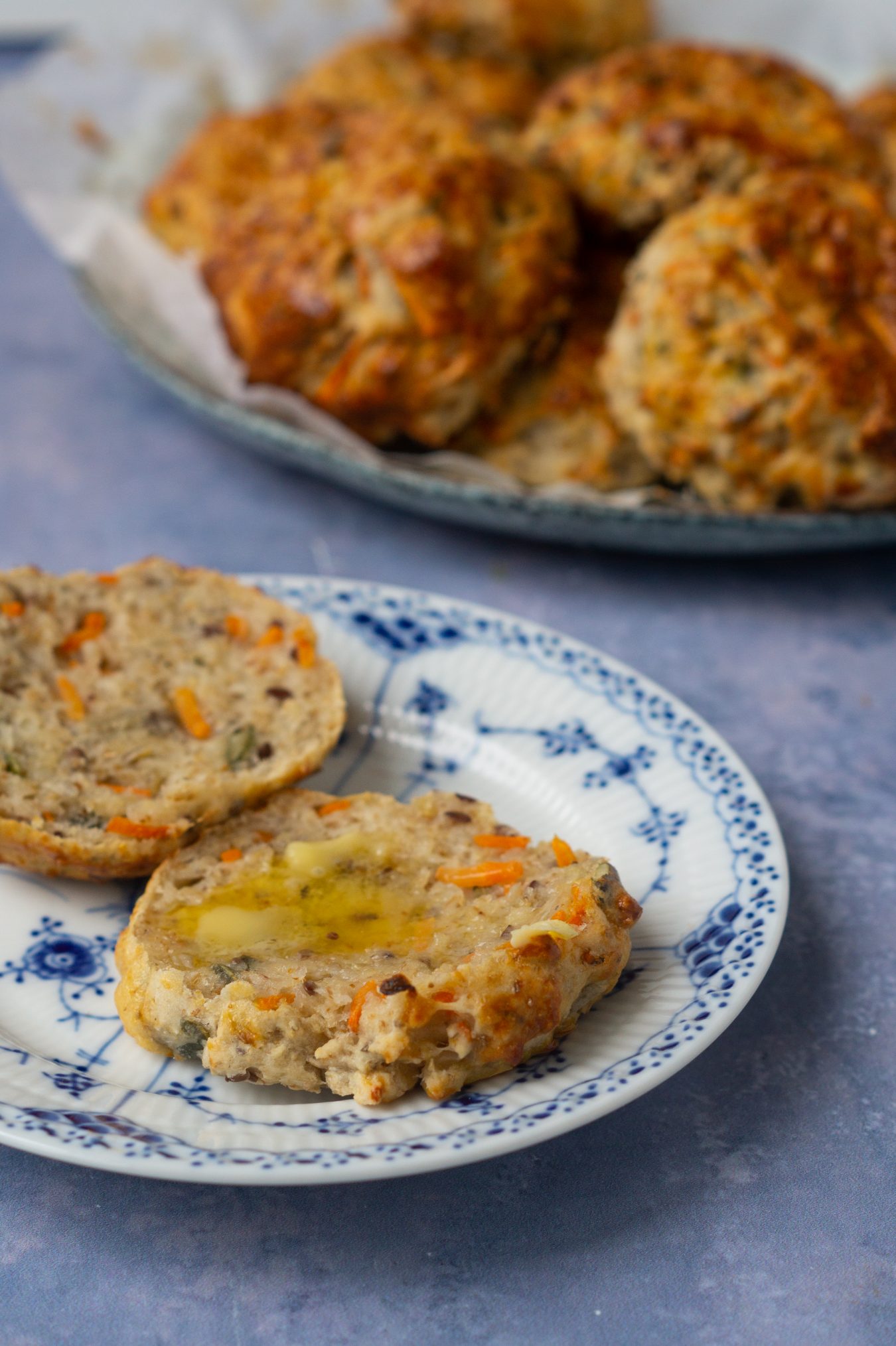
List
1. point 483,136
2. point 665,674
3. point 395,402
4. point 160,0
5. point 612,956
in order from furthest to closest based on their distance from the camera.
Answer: point 160,0, point 483,136, point 395,402, point 665,674, point 612,956

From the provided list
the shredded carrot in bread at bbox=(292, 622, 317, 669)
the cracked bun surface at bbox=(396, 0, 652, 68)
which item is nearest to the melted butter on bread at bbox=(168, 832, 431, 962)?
the shredded carrot in bread at bbox=(292, 622, 317, 669)

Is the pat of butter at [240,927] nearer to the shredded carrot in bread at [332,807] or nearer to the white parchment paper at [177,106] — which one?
the shredded carrot in bread at [332,807]

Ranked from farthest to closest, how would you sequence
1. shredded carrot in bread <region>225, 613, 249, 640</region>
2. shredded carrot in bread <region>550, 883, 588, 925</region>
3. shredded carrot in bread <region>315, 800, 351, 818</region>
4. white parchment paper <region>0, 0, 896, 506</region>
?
1. white parchment paper <region>0, 0, 896, 506</region>
2. shredded carrot in bread <region>225, 613, 249, 640</region>
3. shredded carrot in bread <region>315, 800, 351, 818</region>
4. shredded carrot in bread <region>550, 883, 588, 925</region>

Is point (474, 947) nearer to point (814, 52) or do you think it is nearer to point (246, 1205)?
point (246, 1205)

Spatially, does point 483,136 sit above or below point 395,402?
above

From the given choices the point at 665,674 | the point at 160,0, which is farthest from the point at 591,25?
the point at 665,674

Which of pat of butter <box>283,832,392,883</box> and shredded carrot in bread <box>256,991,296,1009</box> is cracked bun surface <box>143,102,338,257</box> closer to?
pat of butter <box>283,832,392,883</box>
